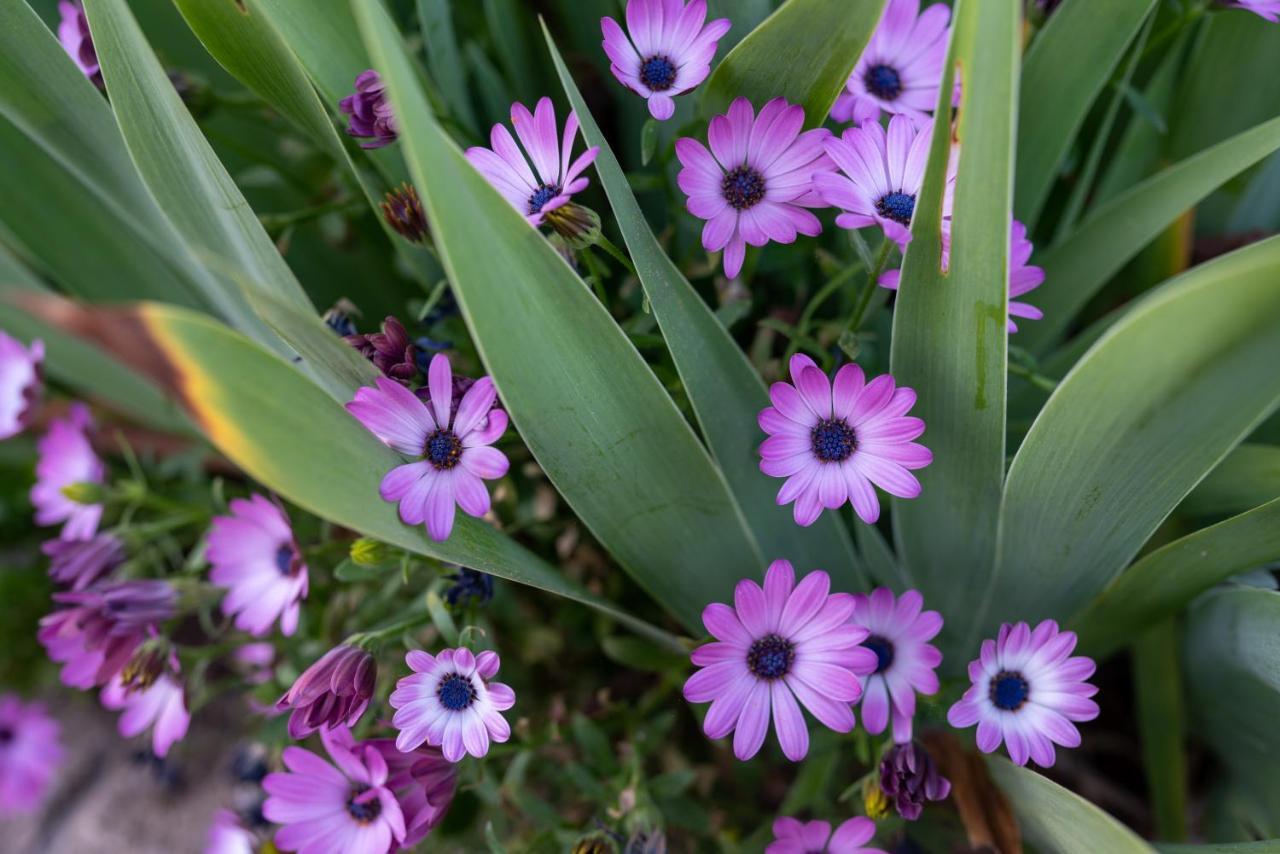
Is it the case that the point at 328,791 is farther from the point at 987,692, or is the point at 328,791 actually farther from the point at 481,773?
the point at 987,692

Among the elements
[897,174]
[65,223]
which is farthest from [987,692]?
[65,223]

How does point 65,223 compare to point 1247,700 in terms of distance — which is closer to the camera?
point 1247,700

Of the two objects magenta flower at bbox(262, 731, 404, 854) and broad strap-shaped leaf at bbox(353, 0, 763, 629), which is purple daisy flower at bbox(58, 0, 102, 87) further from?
magenta flower at bbox(262, 731, 404, 854)

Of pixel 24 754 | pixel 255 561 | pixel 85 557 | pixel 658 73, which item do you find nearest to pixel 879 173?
pixel 658 73

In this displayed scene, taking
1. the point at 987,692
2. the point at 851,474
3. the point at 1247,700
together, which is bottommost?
the point at 1247,700

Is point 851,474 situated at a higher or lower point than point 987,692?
higher

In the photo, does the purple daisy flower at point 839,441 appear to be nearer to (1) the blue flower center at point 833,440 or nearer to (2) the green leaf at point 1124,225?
(1) the blue flower center at point 833,440
